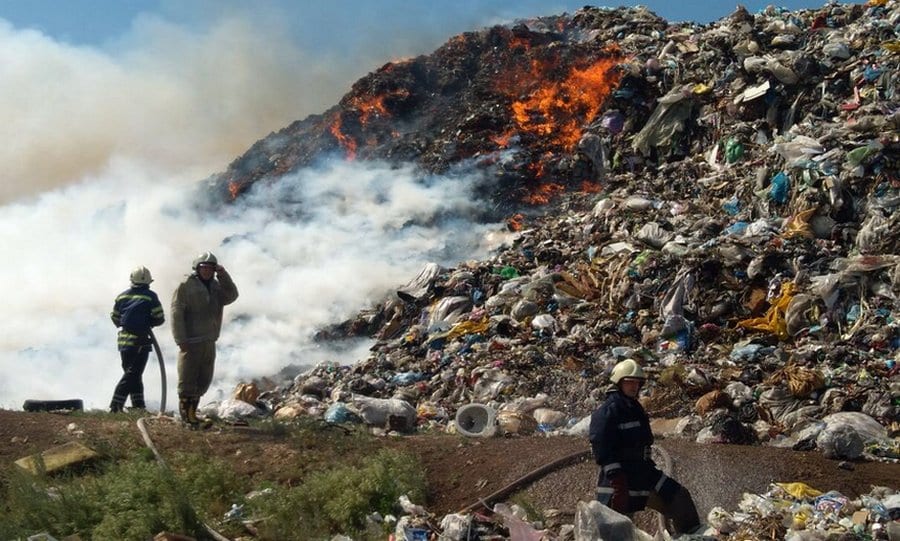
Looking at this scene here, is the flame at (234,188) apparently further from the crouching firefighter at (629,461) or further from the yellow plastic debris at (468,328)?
the crouching firefighter at (629,461)

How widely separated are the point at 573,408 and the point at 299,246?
8.95 metres

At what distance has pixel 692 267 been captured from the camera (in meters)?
10.5

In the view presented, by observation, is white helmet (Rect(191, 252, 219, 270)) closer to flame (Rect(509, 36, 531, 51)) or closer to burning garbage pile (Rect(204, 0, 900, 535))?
burning garbage pile (Rect(204, 0, 900, 535))

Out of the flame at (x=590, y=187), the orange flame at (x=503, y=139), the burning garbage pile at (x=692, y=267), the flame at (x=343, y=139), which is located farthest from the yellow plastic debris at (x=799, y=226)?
the flame at (x=343, y=139)

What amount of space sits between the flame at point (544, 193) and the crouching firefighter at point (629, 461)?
12.1 metres

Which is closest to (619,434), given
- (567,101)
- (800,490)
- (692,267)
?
(800,490)

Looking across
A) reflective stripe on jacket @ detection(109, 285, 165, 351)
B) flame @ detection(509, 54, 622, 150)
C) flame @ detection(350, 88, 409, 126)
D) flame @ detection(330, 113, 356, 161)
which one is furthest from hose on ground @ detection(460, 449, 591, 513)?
flame @ detection(350, 88, 409, 126)

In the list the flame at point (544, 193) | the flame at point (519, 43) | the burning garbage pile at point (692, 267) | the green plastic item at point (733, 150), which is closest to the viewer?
the burning garbage pile at point (692, 267)

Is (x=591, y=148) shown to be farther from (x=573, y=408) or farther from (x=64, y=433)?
(x=64, y=433)

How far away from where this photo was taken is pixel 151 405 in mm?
12500

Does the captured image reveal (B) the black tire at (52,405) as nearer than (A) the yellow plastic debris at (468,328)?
Yes

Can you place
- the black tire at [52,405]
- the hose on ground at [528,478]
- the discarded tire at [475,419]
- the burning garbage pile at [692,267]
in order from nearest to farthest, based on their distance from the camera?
1. the hose on ground at [528,478]
2. the discarded tire at [475,419]
3. the black tire at [52,405]
4. the burning garbage pile at [692,267]

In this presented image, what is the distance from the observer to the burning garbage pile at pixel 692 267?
8.35m

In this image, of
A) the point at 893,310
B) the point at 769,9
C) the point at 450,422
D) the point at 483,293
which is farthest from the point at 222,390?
the point at 769,9
